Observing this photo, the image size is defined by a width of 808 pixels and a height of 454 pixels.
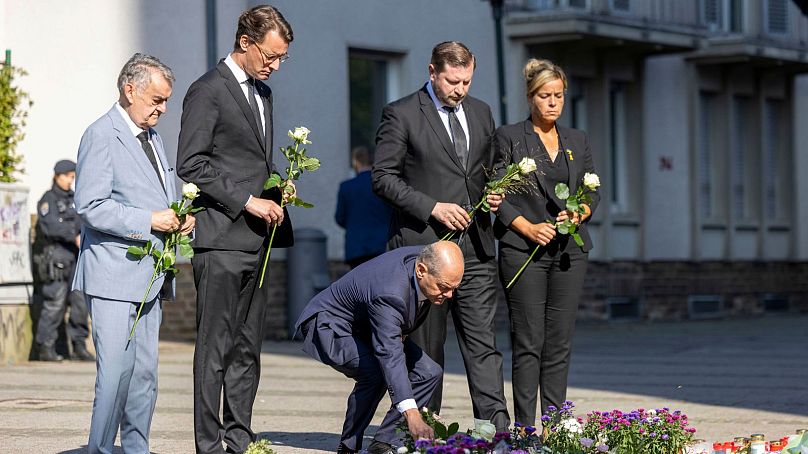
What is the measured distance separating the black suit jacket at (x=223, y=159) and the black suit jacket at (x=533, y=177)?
1.33 m

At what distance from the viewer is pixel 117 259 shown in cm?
705

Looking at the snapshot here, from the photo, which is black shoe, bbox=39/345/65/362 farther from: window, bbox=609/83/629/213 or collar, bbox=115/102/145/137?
window, bbox=609/83/629/213

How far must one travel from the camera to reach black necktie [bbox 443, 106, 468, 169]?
26.7ft

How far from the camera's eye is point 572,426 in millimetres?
6918

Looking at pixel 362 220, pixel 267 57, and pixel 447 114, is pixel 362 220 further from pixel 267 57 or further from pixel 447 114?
pixel 267 57

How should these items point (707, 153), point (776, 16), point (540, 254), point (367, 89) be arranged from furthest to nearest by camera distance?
point (776, 16) → point (707, 153) → point (367, 89) → point (540, 254)

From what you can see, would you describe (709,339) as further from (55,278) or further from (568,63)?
(55,278)

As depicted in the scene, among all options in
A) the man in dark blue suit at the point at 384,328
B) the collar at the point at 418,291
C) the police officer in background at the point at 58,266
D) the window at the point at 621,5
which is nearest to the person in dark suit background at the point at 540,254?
the man in dark blue suit at the point at 384,328

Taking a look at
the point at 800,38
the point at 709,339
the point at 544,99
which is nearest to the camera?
the point at 544,99

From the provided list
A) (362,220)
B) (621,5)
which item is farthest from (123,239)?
(621,5)

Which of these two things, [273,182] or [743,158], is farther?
[743,158]

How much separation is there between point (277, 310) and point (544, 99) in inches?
449

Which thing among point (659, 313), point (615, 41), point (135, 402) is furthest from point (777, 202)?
point (135, 402)

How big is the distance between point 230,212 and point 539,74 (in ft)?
6.17
